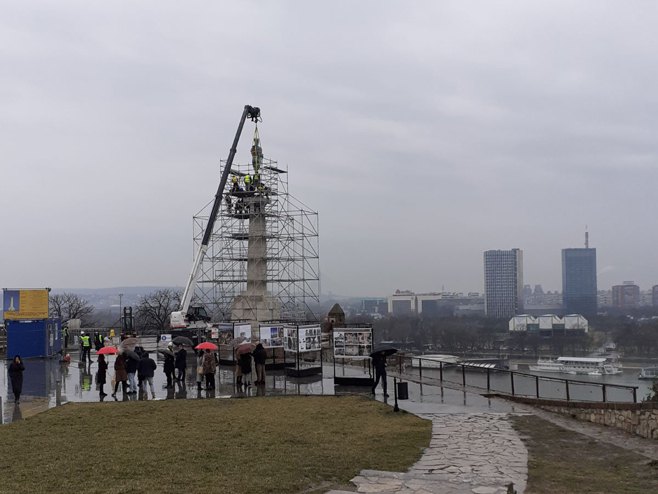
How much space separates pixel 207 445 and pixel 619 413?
8357mm

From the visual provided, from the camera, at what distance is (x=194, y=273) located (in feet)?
132

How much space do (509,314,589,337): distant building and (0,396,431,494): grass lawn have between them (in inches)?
3832

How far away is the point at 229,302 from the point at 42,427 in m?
34.6

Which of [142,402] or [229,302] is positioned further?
[229,302]

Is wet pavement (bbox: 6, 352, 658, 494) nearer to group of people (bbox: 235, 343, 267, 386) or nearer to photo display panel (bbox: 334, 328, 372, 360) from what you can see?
group of people (bbox: 235, 343, 267, 386)

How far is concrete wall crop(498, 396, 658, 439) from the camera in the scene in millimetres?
12273

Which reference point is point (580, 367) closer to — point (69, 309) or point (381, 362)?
point (381, 362)

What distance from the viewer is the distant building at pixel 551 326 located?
10550 cm

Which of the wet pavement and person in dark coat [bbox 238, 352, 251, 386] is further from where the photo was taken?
person in dark coat [bbox 238, 352, 251, 386]

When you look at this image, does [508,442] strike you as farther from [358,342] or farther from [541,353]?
[541,353]

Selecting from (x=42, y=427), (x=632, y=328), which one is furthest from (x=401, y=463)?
(x=632, y=328)

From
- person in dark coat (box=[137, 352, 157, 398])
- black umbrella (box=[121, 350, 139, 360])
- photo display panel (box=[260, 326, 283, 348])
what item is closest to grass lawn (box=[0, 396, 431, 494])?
person in dark coat (box=[137, 352, 157, 398])

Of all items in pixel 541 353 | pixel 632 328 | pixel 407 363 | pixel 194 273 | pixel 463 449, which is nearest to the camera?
pixel 463 449

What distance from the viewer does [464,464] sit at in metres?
9.43
